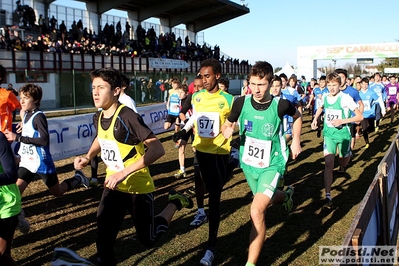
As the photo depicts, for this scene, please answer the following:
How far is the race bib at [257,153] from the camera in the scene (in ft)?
13.7

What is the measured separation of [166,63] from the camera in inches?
1368

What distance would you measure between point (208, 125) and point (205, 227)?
1.46 metres

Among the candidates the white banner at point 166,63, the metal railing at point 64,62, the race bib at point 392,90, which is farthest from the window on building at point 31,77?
the race bib at point 392,90

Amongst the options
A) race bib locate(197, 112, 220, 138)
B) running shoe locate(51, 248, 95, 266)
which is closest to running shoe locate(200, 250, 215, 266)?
race bib locate(197, 112, 220, 138)

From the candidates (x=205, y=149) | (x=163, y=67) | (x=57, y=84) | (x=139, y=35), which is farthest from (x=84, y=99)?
(x=205, y=149)

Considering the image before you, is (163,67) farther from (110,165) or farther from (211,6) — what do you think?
(110,165)

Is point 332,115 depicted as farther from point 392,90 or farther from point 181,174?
point 392,90

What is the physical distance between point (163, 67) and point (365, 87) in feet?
73.1

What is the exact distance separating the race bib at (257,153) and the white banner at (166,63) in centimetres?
2956

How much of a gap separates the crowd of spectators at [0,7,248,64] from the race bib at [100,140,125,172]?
73.4 feet

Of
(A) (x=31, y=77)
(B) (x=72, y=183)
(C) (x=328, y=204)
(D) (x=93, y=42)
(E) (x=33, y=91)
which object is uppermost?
(D) (x=93, y=42)

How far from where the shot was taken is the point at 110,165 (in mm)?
3686

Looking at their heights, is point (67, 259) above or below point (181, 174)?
above

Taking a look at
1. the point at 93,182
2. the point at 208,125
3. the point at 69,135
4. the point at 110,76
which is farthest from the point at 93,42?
the point at 110,76
